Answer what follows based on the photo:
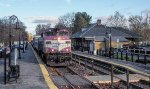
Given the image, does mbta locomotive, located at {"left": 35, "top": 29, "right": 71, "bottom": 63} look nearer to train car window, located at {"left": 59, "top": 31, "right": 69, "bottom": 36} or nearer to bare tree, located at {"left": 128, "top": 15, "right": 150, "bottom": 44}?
train car window, located at {"left": 59, "top": 31, "right": 69, "bottom": 36}

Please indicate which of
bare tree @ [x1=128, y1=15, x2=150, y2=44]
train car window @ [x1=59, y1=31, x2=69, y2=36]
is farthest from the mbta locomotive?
bare tree @ [x1=128, y1=15, x2=150, y2=44]

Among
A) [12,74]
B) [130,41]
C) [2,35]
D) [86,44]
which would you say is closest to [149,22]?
[130,41]

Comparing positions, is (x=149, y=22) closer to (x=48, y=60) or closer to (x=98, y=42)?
(x=98, y=42)

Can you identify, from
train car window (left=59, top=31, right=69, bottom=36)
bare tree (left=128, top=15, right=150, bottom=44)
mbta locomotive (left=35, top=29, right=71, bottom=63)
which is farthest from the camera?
bare tree (left=128, top=15, right=150, bottom=44)

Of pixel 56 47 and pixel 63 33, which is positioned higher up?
pixel 63 33

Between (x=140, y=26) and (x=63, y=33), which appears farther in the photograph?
(x=140, y=26)

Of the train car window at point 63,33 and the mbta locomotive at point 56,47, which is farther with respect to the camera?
the train car window at point 63,33

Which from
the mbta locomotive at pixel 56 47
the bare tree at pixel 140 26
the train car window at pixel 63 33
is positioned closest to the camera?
the mbta locomotive at pixel 56 47

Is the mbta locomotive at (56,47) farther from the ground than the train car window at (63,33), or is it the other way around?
the train car window at (63,33)

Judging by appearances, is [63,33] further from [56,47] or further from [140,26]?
[140,26]

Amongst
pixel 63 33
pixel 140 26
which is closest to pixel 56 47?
pixel 63 33

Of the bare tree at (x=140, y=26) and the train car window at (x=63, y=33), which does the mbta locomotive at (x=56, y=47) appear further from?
the bare tree at (x=140, y=26)

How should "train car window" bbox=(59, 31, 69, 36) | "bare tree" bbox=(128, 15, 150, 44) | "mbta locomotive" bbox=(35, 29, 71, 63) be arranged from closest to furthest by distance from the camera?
"mbta locomotive" bbox=(35, 29, 71, 63)
"train car window" bbox=(59, 31, 69, 36)
"bare tree" bbox=(128, 15, 150, 44)

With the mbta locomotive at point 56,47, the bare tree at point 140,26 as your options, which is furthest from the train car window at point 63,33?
the bare tree at point 140,26
